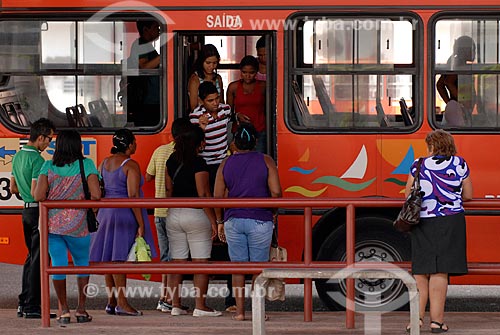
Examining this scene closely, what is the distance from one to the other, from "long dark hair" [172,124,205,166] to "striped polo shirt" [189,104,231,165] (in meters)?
0.83

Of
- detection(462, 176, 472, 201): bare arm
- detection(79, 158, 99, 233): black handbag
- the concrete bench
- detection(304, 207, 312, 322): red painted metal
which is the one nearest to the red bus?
detection(304, 207, 312, 322): red painted metal

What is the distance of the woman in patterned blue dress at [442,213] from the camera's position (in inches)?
383

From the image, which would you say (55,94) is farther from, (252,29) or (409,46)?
(409,46)

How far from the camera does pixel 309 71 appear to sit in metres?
11.9

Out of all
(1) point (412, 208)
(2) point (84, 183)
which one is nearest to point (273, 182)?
(1) point (412, 208)

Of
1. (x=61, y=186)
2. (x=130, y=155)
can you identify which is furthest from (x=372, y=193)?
(x=61, y=186)

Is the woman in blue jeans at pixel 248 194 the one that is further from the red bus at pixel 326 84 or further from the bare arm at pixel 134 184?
the red bus at pixel 326 84

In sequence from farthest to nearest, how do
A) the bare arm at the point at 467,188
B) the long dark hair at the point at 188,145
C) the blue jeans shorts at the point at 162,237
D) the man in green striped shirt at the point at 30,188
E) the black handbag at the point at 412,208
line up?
1. the blue jeans shorts at the point at 162,237
2. the long dark hair at the point at 188,145
3. the man in green striped shirt at the point at 30,188
4. the bare arm at the point at 467,188
5. the black handbag at the point at 412,208

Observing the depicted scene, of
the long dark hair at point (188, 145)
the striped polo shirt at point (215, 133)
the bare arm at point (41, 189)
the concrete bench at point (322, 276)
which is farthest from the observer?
the striped polo shirt at point (215, 133)

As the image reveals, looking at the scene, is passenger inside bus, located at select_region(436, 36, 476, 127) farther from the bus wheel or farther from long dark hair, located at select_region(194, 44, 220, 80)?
long dark hair, located at select_region(194, 44, 220, 80)

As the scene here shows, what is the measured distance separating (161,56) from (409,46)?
2299mm

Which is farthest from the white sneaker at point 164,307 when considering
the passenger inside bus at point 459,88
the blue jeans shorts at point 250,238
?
the passenger inside bus at point 459,88

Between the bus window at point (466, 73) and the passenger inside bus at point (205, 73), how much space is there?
2037 mm

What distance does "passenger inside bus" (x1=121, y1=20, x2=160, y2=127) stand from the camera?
12.0 metres
